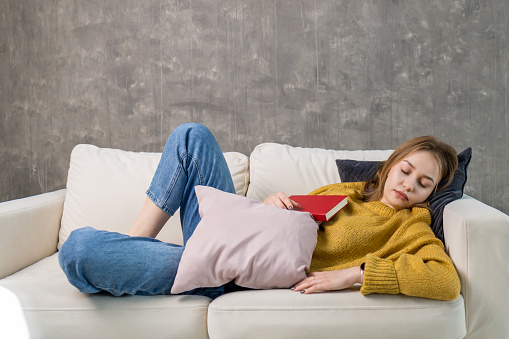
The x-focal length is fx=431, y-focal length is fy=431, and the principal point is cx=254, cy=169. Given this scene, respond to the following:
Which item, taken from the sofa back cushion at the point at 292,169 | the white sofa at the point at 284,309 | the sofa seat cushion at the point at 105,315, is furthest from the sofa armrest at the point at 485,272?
the sofa seat cushion at the point at 105,315

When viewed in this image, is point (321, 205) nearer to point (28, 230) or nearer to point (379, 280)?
point (379, 280)

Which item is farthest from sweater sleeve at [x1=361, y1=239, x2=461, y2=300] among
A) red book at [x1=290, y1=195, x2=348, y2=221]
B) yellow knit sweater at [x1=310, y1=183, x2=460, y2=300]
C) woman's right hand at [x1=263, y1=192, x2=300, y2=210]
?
woman's right hand at [x1=263, y1=192, x2=300, y2=210]

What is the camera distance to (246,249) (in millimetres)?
1211

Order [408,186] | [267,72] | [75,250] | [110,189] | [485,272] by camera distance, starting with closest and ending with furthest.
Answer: [75,250] → [485,272] → [408,186] → [110,189] → [267,72]

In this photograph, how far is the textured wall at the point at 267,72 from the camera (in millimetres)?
2268

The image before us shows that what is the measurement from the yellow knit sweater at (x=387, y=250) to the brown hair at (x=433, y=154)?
5 cm

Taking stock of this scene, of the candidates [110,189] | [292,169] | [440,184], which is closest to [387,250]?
[440,184]

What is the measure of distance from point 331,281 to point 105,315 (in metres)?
0.64

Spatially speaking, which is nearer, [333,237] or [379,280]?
[379,280]

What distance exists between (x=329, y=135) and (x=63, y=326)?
1595 mm

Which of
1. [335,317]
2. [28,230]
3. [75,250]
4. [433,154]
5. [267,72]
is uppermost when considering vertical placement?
[267,72]

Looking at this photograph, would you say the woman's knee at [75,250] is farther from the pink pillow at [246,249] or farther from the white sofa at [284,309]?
the pink pillow at [246,249]

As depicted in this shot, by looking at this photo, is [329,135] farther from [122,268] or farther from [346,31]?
[122,268]

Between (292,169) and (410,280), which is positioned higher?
(292,169)
